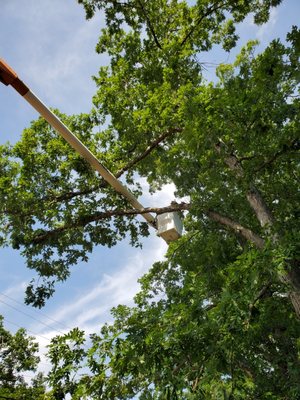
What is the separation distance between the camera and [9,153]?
10.2 meters

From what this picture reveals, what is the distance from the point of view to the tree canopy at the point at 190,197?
11.4 feet

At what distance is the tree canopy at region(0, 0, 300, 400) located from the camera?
11.4 feet

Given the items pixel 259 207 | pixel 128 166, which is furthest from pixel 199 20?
pixel 259 207

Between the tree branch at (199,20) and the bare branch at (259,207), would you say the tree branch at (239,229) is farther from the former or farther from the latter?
the tree branch at (199,20)

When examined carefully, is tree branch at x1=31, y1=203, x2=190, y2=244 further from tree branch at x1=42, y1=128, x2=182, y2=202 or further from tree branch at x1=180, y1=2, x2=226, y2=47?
tree branch at x1=180, y1=2, x2=226, y2=47

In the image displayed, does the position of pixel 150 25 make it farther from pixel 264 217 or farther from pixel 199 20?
pixel 264 217

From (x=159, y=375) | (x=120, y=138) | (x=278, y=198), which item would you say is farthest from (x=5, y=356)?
(x=159, y=375)

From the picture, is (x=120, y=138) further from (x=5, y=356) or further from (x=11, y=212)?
(x=5, y=356)

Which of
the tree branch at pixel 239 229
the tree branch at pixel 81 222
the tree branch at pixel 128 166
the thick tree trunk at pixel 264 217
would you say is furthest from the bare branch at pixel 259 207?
the tree branch at pixel 81 222

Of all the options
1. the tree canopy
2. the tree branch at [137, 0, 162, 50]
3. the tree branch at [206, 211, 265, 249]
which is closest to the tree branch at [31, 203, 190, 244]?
the tree canopy

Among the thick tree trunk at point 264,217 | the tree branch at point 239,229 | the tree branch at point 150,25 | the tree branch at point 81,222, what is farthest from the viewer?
the tree branch at point 81,222

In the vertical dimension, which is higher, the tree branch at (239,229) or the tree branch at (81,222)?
the tree branch at (81,222)

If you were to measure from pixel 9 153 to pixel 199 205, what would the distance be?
6.09 metres

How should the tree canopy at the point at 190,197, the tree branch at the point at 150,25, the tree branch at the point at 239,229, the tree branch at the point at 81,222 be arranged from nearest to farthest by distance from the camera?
1. the tree canopy at the point at 190,197
2. the tree branch at the point at 239,229
3. the tree branch at the point at 150,25
4. the tree branch at the point at 81,222
